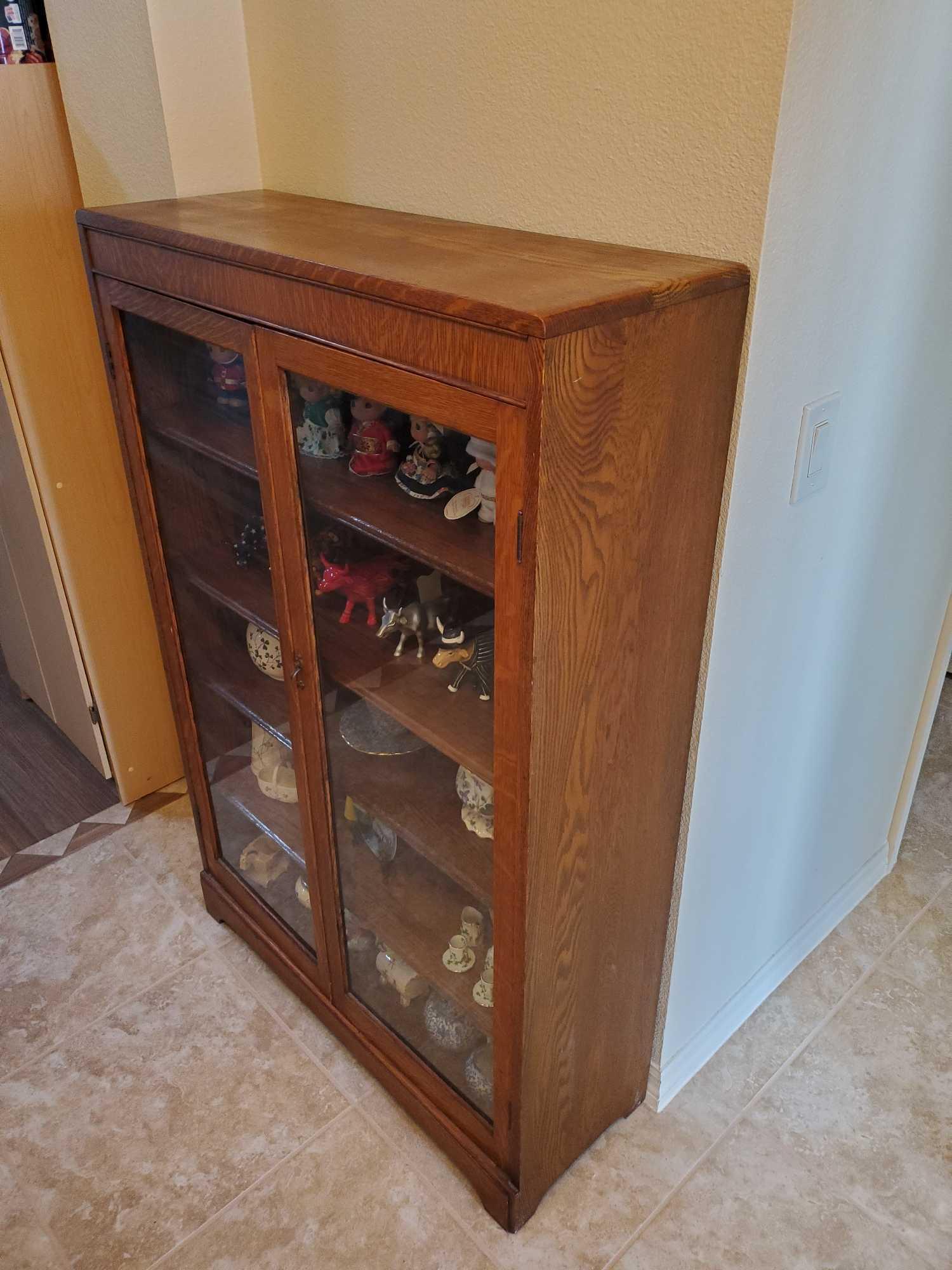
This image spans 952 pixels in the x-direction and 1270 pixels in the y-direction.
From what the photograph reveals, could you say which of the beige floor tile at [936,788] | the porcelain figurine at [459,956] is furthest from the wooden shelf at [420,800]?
the beige floor tile at [936,788]

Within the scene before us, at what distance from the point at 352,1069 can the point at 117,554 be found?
1115 millimetres

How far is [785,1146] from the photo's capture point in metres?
1.55

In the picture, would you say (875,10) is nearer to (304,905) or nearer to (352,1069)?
(304,905)

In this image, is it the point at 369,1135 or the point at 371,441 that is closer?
the point at 371,441

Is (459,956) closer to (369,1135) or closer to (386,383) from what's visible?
(369,1135)

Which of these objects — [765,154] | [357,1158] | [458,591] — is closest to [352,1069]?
[357,1158]

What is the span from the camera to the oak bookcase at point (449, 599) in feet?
3.02

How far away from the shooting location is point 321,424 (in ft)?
3.83

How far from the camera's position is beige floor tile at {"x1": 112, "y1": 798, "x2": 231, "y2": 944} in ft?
6.51

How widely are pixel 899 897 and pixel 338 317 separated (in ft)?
5.35

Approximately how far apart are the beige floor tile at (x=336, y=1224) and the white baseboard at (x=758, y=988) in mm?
397

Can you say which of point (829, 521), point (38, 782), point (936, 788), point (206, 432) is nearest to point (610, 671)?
point (829, 521)

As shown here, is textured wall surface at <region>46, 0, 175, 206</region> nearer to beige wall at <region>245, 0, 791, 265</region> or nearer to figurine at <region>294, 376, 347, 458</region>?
beige wall at <region>245, 0, 791, 265</region>

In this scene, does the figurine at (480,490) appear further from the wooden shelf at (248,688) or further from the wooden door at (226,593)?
the wooden shelf at (248,688)
